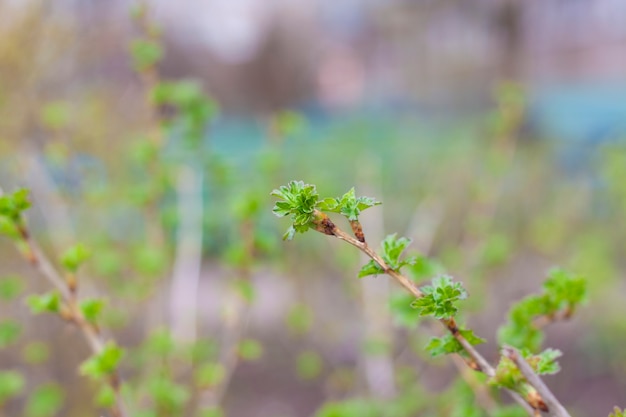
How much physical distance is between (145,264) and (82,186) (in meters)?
0.99

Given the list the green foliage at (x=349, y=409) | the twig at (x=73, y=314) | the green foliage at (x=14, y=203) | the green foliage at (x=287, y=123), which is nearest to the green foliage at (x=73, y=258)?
the twig at (x=73, y=314)

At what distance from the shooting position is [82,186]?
2.62m

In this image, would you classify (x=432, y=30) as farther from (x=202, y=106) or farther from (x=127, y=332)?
(x=202, y=106)

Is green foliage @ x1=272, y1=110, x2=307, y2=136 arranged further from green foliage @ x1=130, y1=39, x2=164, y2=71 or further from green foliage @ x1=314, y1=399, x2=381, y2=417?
green foliage @ x1=314, y1=399, x2=381, y2=417

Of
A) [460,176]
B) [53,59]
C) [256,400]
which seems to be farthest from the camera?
[460,176]

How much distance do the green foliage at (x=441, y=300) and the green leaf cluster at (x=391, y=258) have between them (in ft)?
0.14

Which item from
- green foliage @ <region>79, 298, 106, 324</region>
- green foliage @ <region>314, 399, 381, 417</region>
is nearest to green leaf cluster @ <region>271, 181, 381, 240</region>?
green foliage @ <region>79, 298, 106, 324</region>

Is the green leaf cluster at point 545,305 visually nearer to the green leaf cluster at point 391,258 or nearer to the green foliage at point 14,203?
the green leaf cluster at point 391,258

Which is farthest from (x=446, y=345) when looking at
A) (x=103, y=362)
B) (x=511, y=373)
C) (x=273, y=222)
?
(x=273, y=222)

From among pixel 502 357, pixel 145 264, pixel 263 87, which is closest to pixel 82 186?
pixel 145 264

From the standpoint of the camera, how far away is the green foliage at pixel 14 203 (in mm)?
932

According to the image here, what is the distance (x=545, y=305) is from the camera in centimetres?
96

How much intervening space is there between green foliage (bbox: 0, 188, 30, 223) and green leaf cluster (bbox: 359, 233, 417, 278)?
50 cm

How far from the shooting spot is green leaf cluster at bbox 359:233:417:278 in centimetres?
73
